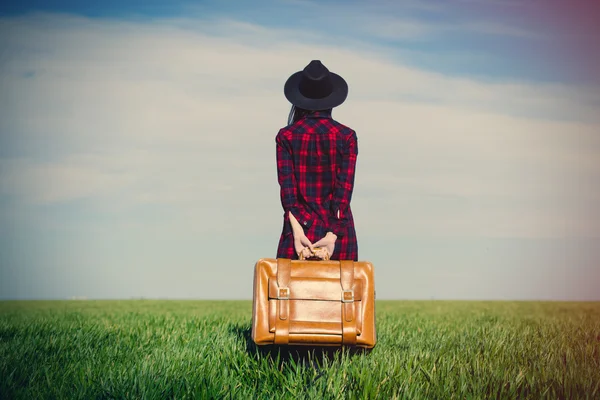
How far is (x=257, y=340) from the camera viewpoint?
4.93m

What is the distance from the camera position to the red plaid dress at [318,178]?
5.43 meters

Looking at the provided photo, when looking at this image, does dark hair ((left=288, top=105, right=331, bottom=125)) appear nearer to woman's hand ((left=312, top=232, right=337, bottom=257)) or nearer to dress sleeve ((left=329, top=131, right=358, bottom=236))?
dress sleeve ((left=329, top=131, right=358, bottom=236))

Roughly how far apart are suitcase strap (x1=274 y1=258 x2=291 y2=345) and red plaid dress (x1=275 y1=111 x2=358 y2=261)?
606 millimetres

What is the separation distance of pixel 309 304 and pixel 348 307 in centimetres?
32

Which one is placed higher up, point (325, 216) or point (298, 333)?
point (325, 216)

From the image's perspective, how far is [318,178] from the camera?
5.55m

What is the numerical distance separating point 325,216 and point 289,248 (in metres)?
0.44

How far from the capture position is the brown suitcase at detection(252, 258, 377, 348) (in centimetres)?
494

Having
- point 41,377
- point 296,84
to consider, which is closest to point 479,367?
point 296,84

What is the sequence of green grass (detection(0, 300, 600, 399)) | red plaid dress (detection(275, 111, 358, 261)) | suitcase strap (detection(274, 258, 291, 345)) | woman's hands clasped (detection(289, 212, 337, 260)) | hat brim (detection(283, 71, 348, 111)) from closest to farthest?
green grass (detection(0, 300, 600, 399))
suitcase strap (detection(274, 258, 291, 345))
woman's hands clasped (detection(289, 212, 337, 260))
red plaid dress (detection(275, 111, 358, 261))
hat brim (detection(283, 71, 348, 111))

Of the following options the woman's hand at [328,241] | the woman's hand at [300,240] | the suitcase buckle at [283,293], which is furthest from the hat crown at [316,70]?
the suitcase buckle at [283,293]

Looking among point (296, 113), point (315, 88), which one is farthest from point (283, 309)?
point (315, 88)

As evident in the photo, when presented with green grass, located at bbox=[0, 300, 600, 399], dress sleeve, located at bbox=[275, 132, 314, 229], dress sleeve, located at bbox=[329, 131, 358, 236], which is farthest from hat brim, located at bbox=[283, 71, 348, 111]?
green grass, located at bbox=[0, 300, 600, 399]

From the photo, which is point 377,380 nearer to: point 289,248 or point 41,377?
point 289,248
